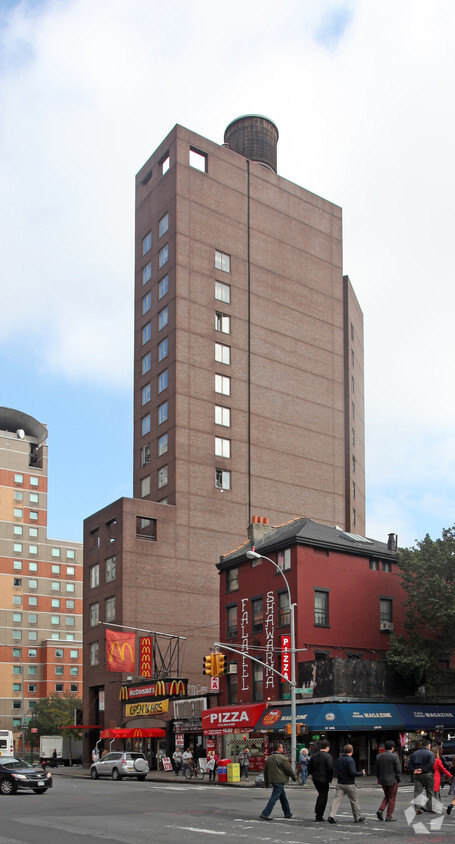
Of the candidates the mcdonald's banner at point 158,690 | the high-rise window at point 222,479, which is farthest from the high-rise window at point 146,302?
the mcdonald's banner at point 158,690

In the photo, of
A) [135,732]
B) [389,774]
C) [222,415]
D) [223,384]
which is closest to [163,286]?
[223,384]

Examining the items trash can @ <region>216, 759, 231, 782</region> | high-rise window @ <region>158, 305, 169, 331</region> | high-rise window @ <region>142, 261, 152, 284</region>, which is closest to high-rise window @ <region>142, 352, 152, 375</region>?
high-rise window @ <region>158, 305, 169, 331</region>

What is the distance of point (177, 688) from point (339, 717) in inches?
829

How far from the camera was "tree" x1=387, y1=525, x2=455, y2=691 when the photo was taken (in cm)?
4697

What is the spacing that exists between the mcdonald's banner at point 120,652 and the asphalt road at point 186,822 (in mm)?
32476

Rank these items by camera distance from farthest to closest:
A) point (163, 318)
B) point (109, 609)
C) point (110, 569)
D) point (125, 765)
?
point (163, 318) < point (110, 569) < point (109, 609) < point (125, 765)

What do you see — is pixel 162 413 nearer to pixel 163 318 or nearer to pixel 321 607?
pixel 163 318

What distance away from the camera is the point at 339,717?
141 feet

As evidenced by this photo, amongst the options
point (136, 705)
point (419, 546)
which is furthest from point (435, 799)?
point (136, 705)

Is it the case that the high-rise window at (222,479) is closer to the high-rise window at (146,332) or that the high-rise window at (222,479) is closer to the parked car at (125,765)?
the high-rise window at (146,332)

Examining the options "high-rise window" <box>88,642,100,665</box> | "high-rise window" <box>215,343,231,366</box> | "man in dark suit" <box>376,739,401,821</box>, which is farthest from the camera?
"high-rise window" <box>215,343,231,366</box>

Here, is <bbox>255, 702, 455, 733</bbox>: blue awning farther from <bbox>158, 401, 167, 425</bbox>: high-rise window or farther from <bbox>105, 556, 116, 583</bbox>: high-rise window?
<bbox>158, 401, 167, 425</bbox>: high-rise window

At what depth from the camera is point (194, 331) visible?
82.9 metres

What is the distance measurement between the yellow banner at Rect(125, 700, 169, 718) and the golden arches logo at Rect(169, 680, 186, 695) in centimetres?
94
